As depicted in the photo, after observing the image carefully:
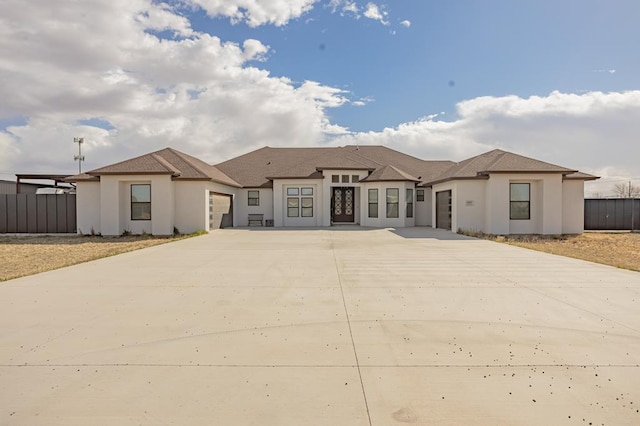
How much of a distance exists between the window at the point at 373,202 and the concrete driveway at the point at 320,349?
1719 centimetres

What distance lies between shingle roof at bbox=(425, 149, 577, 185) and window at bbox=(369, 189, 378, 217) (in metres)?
4.70

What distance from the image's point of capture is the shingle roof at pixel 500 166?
19828 millimetres

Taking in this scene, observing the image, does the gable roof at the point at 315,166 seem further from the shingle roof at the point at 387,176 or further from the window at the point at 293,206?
the window at the point at 293,206

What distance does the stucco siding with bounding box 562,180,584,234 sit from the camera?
69.6ft

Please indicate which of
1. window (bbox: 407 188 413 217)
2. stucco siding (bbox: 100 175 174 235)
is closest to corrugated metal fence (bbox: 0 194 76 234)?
stucco siding (bbox: 100 175 174 235)

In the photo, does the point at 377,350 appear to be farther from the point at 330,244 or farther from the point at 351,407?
the point at 330,244

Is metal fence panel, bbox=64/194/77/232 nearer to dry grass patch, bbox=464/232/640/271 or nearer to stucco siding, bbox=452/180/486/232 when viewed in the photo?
stucco siding, bbox=452/180/486/232

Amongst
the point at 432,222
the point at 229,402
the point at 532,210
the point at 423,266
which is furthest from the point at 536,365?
the point at 432,222

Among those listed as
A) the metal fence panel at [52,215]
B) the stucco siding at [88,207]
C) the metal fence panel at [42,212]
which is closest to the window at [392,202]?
the stucco siding at [88,207]

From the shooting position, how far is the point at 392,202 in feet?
84.6

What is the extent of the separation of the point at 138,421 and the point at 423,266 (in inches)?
327

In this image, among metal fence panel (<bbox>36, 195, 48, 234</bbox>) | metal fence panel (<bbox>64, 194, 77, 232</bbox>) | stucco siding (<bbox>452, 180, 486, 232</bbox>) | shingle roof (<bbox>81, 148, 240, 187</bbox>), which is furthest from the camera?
metal fence panel (<bbox>36, 195, 48, 234</bbox>)

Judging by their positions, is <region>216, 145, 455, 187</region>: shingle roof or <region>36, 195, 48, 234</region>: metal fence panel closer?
<region>36, 195, 48, 234</region>: metal fence panel

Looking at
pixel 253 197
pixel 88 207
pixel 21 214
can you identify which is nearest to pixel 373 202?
pixel 253 197
